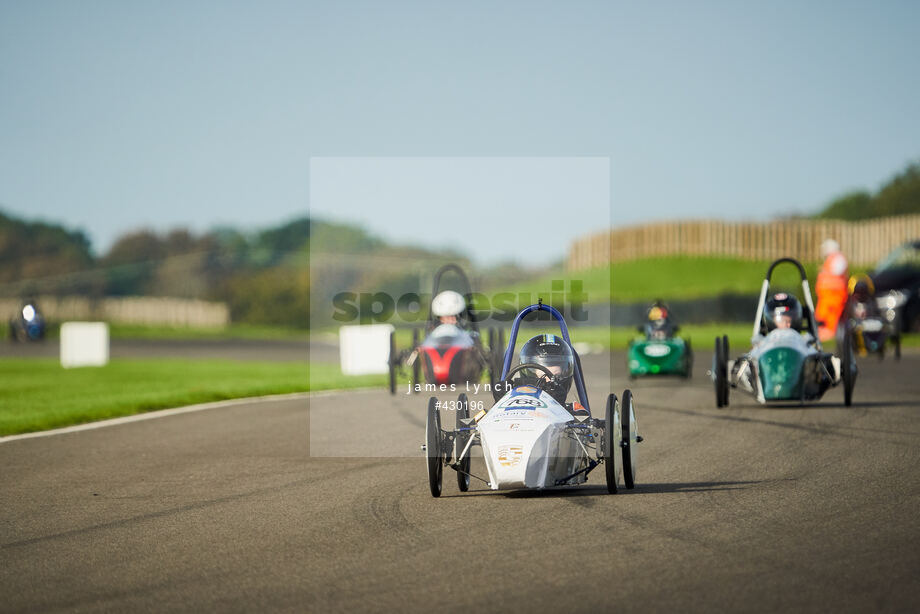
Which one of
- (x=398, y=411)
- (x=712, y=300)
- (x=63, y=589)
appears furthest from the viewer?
(x=712, y=300)

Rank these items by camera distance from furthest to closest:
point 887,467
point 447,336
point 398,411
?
point 447,336 → point 398,411 → point 887,467

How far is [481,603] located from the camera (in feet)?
19.3

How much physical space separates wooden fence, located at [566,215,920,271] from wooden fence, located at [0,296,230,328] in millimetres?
21349

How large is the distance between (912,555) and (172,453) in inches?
317

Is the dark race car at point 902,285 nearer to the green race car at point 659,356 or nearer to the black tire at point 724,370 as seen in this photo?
the green race car at point 659,356

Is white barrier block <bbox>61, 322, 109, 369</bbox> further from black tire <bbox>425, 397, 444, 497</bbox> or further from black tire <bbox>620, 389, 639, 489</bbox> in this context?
black tire <bbox>620, 389, 639, 489</bbox>

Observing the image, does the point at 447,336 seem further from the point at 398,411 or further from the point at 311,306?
the point at 311,306

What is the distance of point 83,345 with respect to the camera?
108ft

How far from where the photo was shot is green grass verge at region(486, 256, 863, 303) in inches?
2163

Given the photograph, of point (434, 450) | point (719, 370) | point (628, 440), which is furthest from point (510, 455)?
point (719, 370)

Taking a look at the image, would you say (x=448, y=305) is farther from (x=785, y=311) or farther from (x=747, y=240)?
(x=747, y=240)

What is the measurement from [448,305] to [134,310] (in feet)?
168

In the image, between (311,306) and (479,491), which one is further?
(311,306)

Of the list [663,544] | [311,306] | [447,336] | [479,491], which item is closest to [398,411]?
[447,336]
